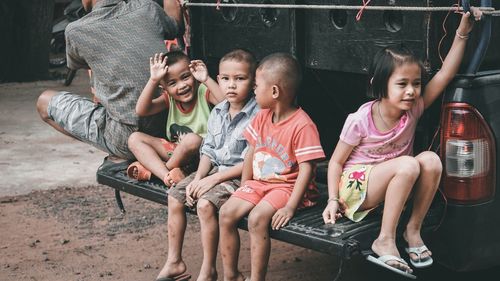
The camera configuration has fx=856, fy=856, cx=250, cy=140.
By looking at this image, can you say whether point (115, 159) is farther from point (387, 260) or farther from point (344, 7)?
point (387, 260)

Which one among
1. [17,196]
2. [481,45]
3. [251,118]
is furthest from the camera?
[17,196]

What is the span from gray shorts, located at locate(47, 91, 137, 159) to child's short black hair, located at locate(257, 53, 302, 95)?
127 centimetres

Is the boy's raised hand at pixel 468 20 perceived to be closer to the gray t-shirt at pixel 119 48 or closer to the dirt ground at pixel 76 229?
the dirt ground at pixel 76 229

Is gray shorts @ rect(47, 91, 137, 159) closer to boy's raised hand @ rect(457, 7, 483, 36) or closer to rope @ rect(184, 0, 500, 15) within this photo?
rope @ rect(184, 0, 500, 15)

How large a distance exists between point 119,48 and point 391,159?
2034 mm

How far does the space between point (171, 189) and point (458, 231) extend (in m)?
1.54

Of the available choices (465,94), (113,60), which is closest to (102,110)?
(113,60)

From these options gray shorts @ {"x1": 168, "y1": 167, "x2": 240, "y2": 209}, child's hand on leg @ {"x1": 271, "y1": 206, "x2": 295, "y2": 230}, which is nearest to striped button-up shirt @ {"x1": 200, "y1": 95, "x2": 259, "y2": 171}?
gray shorts @ {"x1": 168, "y1": 167, "x2": 240, "y2": 209}

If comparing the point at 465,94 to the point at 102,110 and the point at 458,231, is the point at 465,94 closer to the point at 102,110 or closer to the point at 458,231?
the point at 458,231

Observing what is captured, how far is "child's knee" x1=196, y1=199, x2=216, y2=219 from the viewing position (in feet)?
13.8

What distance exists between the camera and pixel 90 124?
5.39 m

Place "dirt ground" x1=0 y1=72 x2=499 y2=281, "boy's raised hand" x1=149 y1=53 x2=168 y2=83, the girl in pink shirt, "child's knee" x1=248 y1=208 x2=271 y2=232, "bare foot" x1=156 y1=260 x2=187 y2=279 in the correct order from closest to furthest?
the girl in pink shirt
"child's knee" x1=248 y1=208 x2=271 y2=232
"bare foot" x1=156 y1=260 x2=187 y2=279
"boy's raised hand" x1=149 y1=53 x2=168 y2=83
"dirt ground" x1=0 y1=72 x2=499 y2=281

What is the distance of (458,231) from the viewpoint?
368cm

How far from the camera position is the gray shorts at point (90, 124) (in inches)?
203
